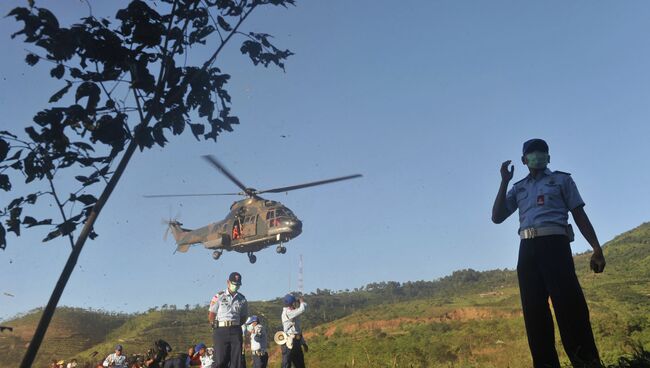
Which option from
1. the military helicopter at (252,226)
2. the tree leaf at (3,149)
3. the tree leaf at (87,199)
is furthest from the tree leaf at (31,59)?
the military helicopter at (252,226)

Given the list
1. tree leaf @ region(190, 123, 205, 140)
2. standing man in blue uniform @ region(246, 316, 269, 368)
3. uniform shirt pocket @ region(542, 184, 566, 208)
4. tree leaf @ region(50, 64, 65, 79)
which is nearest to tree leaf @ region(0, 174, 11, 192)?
tree leaf @ region(50, 64, 65, 79)

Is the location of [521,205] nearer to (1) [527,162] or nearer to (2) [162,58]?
(1) [527,162]

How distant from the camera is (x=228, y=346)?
30.3 ft

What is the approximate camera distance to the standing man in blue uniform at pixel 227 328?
9.11m

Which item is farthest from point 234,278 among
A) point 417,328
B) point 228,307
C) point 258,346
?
point 417,328

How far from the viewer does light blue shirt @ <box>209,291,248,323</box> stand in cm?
926

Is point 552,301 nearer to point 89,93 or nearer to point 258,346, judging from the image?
point 89,93

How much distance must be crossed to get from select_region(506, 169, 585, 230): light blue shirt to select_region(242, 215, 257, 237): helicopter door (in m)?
19.9

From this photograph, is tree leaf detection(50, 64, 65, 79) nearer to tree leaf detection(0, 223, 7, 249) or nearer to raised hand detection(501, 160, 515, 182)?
tree leaf detection(0, 223, 7, 249)

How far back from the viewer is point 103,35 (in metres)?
3.14

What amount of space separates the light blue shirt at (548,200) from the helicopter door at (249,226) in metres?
19.9

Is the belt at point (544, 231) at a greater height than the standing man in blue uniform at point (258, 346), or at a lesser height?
greater

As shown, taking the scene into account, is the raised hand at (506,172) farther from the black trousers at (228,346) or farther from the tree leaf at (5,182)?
the black trousers at (228,346)

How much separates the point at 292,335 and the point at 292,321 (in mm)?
297
